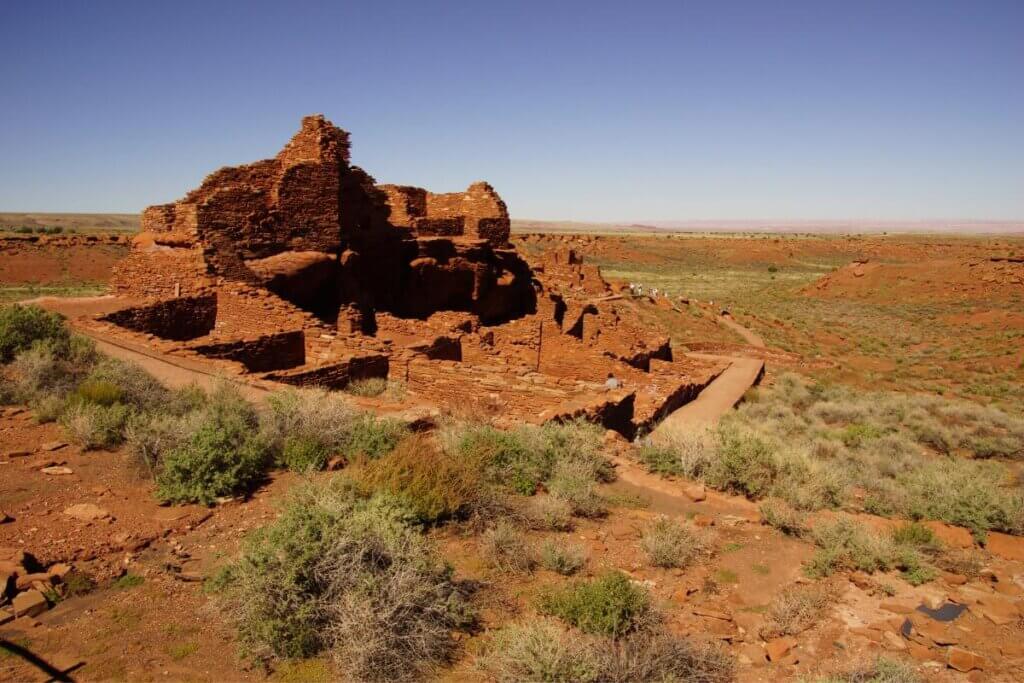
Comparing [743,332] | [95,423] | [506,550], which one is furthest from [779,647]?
[743,332]

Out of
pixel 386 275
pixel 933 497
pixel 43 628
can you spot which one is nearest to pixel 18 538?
pixel 43 628

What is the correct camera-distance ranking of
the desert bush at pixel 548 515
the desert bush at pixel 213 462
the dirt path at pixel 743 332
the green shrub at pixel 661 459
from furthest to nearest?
1. the dirt path at pixel 743 332
2. the green shrub at pixel 661 459
3. the desert bush at pixel 548 515
4. the desert bush at pixel 213 462

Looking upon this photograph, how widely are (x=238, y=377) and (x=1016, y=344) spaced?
32.5 metres

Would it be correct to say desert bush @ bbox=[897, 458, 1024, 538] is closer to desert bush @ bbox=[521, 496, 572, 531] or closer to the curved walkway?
the curved walkway

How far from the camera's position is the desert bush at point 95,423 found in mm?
6281

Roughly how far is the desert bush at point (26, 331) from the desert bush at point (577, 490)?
705 centimetres

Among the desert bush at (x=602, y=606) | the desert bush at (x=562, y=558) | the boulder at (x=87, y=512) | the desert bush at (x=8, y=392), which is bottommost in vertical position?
the desert bush at (x=562, y=558)

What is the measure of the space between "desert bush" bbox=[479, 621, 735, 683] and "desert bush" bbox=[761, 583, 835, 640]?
0.78 metres

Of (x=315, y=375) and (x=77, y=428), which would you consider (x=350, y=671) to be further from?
(x=315, y=375)

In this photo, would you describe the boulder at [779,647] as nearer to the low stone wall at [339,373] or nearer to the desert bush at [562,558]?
the desert bush at [562,558]

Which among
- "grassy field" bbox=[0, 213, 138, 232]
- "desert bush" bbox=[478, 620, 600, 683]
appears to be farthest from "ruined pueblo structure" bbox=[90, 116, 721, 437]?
"grassy field" bbox=[0, 213, 138, 232]

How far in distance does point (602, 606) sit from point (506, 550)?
1181mm

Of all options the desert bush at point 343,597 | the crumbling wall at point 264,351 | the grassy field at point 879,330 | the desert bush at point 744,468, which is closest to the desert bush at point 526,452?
the desert bush at point 744,468

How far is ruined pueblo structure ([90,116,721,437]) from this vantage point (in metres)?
11.0
